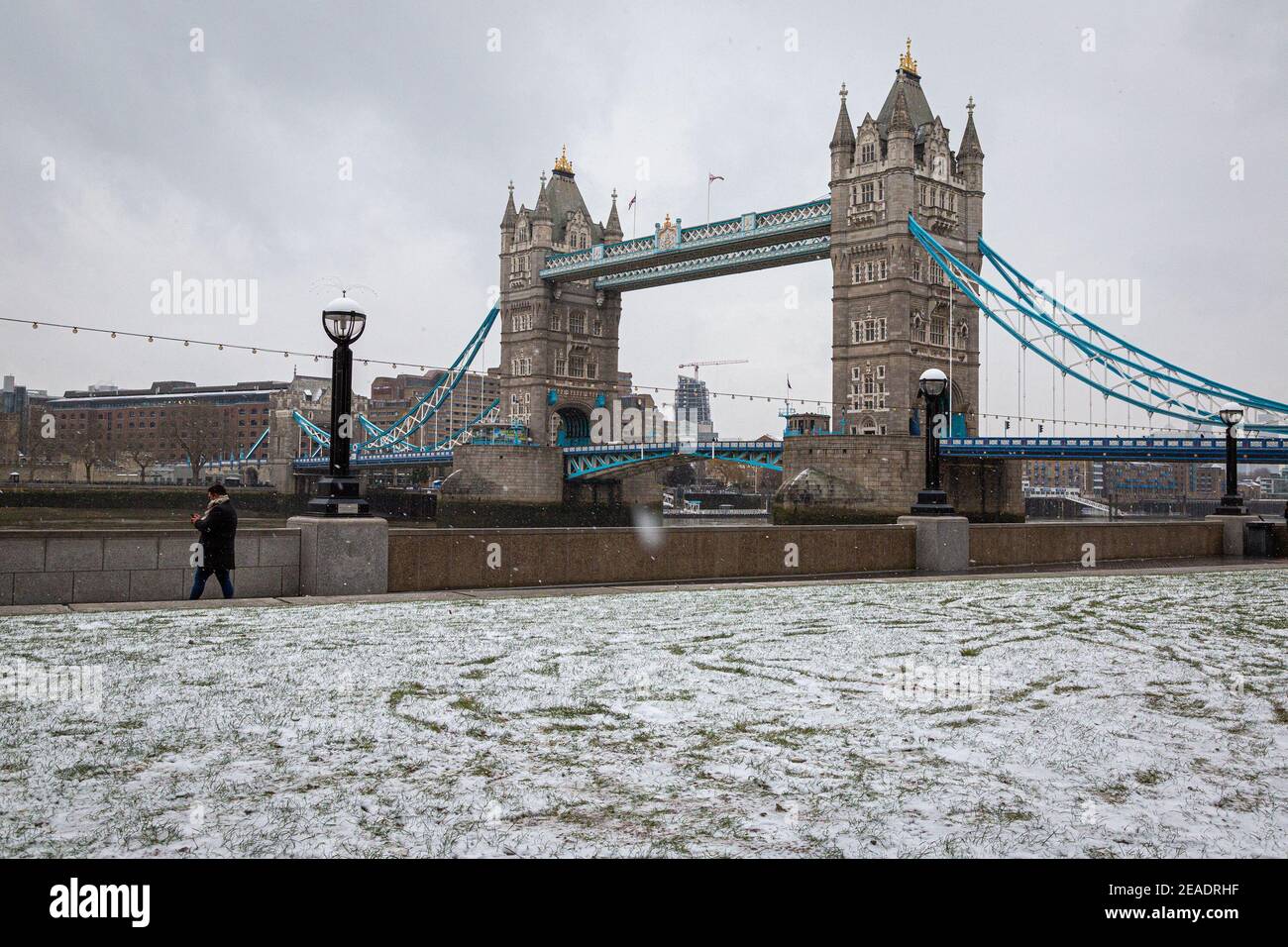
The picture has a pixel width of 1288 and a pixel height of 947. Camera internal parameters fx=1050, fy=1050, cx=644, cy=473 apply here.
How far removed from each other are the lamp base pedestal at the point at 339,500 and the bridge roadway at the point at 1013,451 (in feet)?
116

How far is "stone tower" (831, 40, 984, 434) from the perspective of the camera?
55.3m

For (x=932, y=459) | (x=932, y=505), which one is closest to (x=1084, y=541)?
(x=932, y=505)

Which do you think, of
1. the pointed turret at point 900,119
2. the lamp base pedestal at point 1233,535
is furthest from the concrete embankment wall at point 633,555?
the pointed turret at point 900,119

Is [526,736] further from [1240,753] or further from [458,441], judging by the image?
[458,441]

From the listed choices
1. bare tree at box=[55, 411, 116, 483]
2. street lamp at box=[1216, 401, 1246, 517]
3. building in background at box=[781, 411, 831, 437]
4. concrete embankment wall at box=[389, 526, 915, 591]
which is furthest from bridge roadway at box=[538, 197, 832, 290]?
bare tree at box=[55, 411, 116, 483]

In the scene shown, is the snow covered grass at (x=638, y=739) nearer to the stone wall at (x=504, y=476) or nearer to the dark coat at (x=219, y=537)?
the dark coat at (x=219, y=537)

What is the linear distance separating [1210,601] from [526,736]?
9003mm

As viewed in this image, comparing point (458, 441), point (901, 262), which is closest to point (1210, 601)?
point (901, 262)

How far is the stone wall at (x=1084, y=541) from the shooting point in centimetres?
1591

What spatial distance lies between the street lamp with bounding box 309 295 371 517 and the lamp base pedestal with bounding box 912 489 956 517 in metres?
8.08

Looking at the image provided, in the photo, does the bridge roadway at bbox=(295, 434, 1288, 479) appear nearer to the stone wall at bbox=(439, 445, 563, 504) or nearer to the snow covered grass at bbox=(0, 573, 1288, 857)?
the stone wall at bbox=(439, 445, 563, 504)
